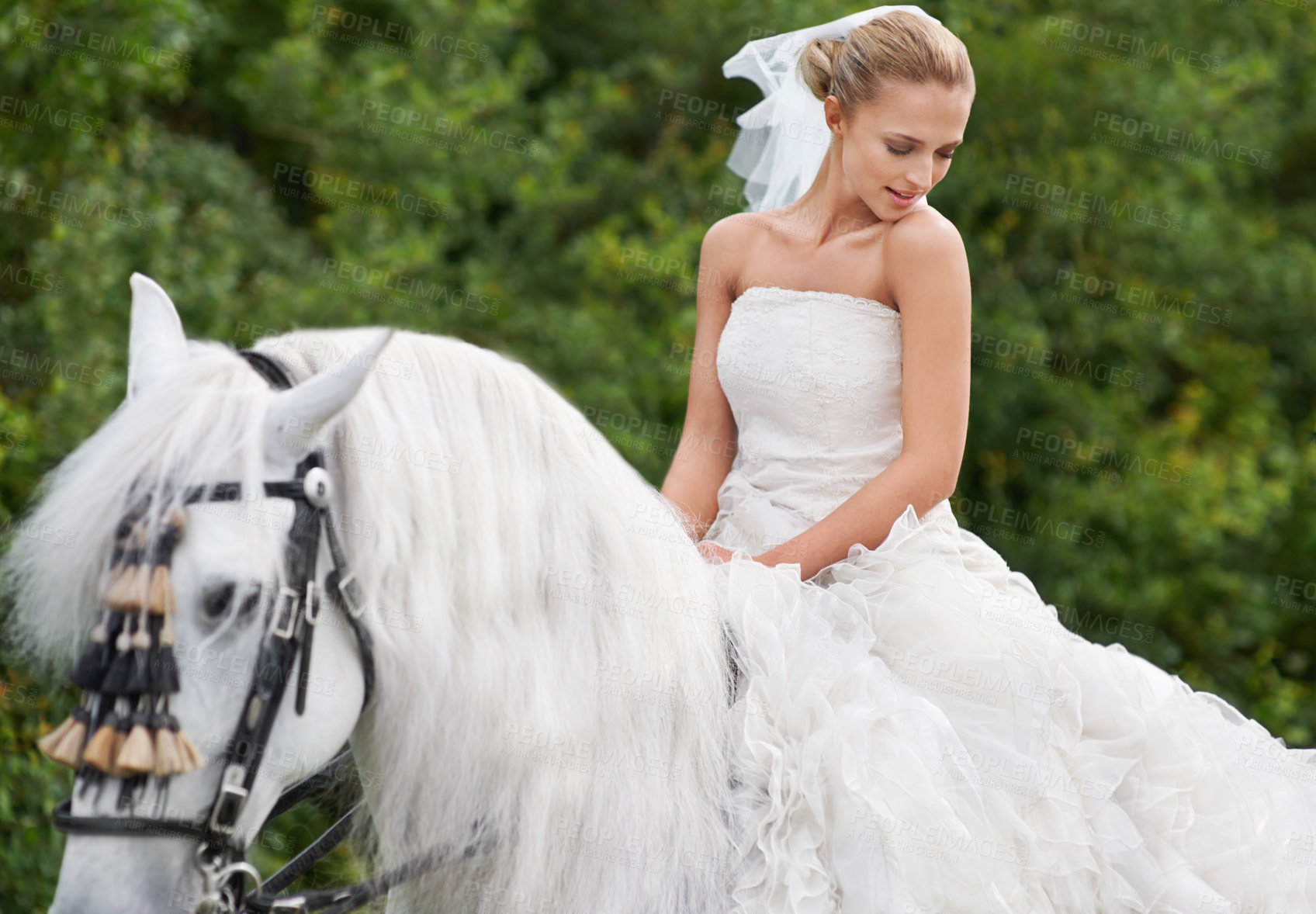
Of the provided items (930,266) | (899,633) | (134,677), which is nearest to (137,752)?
(134,677)

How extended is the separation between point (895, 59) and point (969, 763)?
1.16 metres

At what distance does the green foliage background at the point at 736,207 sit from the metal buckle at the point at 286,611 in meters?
4.20

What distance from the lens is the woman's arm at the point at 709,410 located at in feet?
7.64

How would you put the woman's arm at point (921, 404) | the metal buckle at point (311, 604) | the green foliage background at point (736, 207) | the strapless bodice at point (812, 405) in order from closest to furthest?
the metal buckle at point (311, 604)
the woman's arm at point (921, 404)
the strapless bodice at point (812, 405)
the green foliage background at point (736, 207)

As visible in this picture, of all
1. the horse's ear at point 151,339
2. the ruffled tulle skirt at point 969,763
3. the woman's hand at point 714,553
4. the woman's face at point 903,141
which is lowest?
the ruffled tulle skirt at point 969,763

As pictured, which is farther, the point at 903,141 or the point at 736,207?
the point at 736,207

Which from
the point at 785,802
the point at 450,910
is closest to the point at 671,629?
the point at 785,802

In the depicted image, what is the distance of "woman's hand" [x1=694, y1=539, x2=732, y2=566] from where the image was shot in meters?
1.98

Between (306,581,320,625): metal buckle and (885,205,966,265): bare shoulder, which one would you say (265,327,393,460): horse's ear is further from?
(885,205,966,265): bare shoulder

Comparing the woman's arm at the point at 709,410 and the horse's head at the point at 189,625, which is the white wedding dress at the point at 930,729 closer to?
the woman's arm at the point at 709,410

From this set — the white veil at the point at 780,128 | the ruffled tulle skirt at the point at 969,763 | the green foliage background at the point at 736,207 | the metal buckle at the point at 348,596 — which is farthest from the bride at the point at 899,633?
the green foliage background at the point at 736,207

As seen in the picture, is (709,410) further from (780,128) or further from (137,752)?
(137,752)

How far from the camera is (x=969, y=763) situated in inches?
67.5

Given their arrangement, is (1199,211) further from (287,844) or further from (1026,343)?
(287,844)
